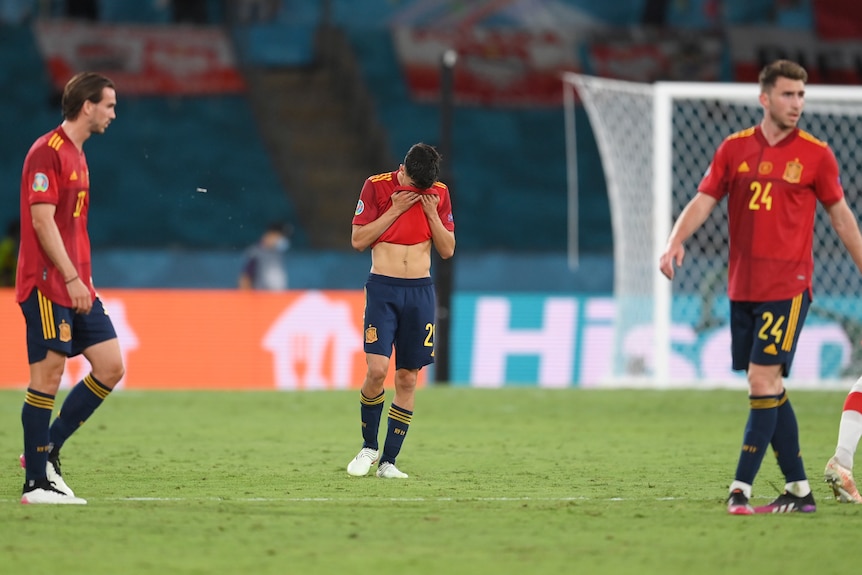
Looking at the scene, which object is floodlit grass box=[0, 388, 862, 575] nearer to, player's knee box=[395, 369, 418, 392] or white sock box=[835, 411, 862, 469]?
white sock box=[835, 411, 862, 469]

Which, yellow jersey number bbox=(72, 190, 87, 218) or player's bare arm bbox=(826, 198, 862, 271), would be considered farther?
yellow jersey number bbox=(72, 190, 87, 218)

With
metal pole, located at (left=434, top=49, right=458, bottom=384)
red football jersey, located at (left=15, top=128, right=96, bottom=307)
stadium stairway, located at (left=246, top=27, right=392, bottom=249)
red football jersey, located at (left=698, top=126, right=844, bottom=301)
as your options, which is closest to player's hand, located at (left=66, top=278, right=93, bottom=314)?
red football jersey, located at (left=15, top=128, right=96, bottom=307)

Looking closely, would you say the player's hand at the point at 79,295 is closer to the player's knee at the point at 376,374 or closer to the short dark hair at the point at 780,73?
the player's knee at the point at 376,374

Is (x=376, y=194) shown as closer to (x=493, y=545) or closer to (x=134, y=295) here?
(x=493, y=545)

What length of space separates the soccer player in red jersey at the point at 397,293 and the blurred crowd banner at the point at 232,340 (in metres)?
7.45

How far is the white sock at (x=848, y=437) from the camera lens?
23.6 ft

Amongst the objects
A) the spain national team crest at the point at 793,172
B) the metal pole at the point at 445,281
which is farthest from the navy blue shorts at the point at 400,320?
the metal pole at the point at 445,281

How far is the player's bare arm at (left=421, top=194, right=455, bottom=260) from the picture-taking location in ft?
26.4

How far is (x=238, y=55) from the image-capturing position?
989 inches

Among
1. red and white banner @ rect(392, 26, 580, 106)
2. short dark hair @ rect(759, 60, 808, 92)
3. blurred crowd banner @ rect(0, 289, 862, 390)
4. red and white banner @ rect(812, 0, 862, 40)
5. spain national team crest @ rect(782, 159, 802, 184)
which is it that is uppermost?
red and white banner @ rect(812, 0, 862, 40)

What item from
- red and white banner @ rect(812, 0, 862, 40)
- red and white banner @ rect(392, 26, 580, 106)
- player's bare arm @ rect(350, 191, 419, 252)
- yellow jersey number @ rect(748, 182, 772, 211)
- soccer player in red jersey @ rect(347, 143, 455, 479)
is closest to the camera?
yellow jersey number @ rect(748, 182, 772, 211)

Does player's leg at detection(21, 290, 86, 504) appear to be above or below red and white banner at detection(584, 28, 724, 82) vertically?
below

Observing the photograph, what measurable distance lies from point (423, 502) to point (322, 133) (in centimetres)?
1853

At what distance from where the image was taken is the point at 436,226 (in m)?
8.07
